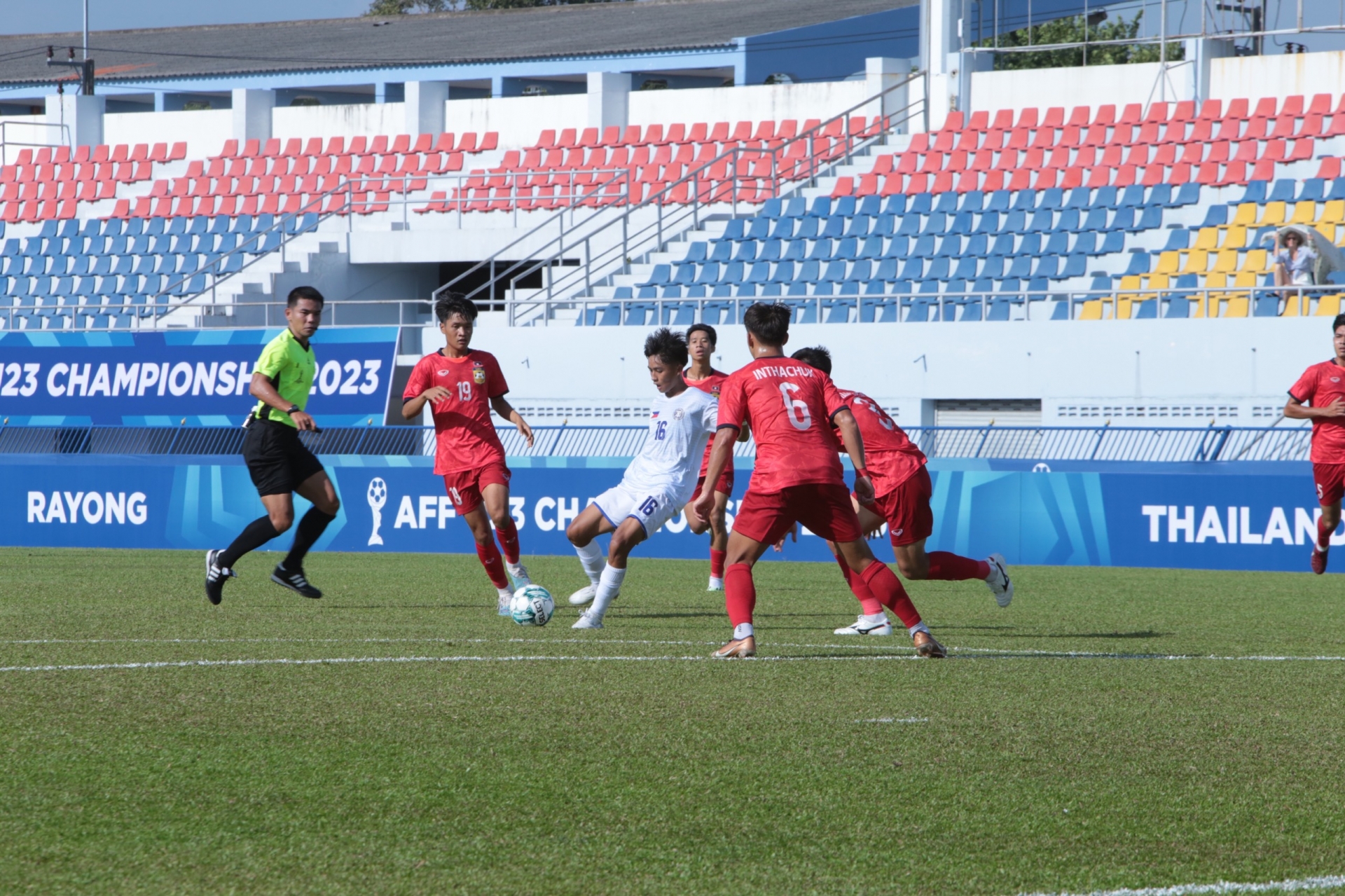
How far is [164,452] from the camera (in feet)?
74.1

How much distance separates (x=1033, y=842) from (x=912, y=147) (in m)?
24.7

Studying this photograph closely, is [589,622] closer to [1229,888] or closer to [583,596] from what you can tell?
[583,596]

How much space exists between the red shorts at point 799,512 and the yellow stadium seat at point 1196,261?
15484mm

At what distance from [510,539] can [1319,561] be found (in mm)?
7195

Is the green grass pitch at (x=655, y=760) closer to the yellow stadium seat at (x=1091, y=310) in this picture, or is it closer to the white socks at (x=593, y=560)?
the white socks at (x=593, y=560)

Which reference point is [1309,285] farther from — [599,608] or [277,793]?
[277,793]

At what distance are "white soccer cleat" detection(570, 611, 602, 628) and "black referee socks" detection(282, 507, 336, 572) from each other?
2276 mm

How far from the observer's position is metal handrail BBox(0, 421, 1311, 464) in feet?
58.5

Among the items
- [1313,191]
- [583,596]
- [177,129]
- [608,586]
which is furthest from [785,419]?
[177,129]

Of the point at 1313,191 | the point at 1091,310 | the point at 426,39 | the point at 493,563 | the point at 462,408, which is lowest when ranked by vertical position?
the point at 493,563

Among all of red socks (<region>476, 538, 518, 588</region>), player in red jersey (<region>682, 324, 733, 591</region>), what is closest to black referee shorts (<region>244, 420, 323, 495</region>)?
red socks (<region>476, 538, 518, 588</region>)

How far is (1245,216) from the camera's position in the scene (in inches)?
904

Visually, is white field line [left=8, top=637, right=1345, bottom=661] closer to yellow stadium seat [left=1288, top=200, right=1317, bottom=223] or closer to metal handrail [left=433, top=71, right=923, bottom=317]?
yellow stadium seat [left=1288, top=200, right=1317, bottom=223]

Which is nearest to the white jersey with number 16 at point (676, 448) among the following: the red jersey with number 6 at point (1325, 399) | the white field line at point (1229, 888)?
the red jersey with number 6 at point (1325, 399)
